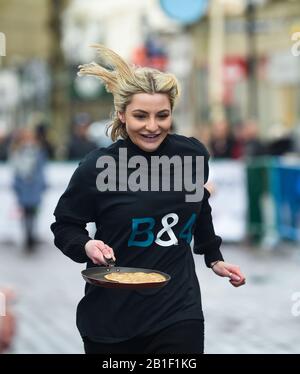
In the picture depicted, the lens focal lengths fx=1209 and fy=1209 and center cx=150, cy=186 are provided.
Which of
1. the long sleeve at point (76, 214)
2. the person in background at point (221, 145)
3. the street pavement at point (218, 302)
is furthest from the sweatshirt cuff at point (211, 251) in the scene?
the person in background at point (221, 145)

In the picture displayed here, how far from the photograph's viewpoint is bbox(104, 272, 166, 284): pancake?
3579 mm

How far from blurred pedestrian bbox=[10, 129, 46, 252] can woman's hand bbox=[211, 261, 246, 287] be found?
1302 cm

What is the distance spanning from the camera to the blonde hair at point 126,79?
3699 millimetres

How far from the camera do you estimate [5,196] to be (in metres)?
18.4

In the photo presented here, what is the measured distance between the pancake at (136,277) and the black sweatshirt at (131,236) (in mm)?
93

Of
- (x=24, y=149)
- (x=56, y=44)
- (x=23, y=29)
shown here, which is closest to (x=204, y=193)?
(x=24, y=149)

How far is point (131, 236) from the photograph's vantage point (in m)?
3.74

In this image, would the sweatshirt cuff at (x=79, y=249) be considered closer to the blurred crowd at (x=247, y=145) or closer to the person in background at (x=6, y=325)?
the person in background at (x=6, y=325)

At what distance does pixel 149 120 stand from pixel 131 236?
0.36m

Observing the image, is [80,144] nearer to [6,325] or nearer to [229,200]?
[229,200]

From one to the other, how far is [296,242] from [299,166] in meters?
1.08

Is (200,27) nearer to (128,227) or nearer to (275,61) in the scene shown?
(275,61)

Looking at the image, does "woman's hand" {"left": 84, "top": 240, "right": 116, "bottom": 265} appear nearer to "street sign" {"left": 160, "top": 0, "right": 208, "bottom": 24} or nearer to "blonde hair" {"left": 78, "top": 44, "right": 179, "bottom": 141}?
"blonde hair" {"left": 78, "top": 44, "right": 179, "bottom": 141}

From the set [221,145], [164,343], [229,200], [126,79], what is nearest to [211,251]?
[164,343]
